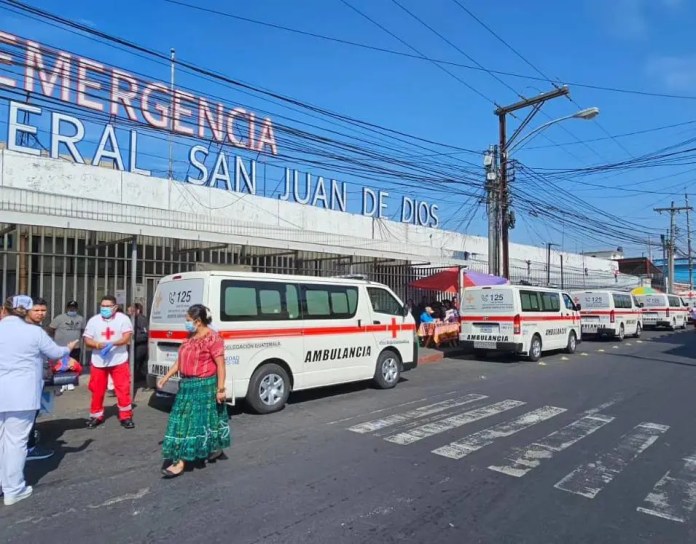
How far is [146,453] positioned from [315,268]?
11.3 metres

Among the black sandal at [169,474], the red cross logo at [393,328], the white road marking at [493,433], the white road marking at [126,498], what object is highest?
the red cross logo at [393,328]

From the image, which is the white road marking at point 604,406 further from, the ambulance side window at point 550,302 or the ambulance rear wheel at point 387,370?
the ambulance side window at point 550,302

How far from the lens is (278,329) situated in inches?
327

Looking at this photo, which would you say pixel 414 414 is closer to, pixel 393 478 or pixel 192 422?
pixel 393 478

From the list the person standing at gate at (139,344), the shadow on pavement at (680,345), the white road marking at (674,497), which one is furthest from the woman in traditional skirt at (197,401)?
the shadow on pavement at (680,345)

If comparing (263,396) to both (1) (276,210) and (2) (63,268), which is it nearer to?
(2) (63,268)

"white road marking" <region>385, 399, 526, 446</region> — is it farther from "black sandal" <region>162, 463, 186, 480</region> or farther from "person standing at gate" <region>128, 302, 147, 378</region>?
"person standing at gate" <region>128, 302, 147, 378</region>

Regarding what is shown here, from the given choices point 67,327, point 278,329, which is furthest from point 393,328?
point 67,327

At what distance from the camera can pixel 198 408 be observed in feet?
17.1

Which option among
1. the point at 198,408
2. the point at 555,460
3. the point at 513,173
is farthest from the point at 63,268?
the point at 513,173

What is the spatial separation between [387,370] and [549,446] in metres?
4.33

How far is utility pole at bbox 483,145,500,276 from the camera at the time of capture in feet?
62.7

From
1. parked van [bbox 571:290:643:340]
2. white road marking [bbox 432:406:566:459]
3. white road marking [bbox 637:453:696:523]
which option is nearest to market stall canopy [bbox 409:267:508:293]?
parked van [bbox 571:290:643:340]

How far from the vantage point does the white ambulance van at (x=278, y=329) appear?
25.4ft
